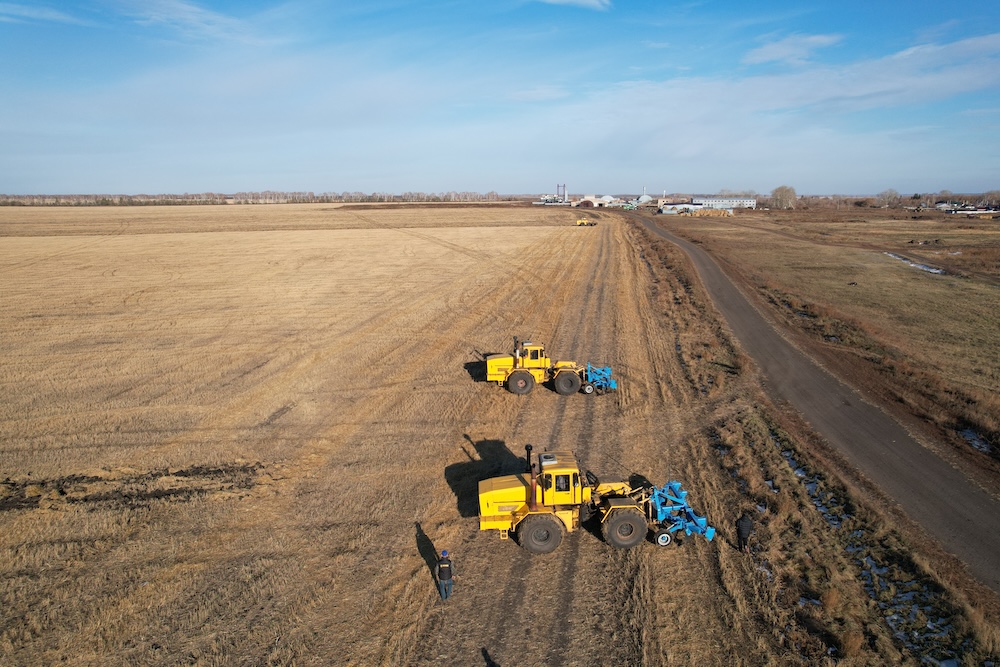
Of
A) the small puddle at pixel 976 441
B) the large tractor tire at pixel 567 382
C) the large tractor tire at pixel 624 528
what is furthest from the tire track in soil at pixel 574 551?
the small puddle at pixel 976 441

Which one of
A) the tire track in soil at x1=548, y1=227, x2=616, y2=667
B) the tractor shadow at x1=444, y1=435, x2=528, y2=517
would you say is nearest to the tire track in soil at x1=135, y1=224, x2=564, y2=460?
the tractor shadow at x1=444, y1=435, x2=528, y2=517

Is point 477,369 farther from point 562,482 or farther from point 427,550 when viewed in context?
point 562,482

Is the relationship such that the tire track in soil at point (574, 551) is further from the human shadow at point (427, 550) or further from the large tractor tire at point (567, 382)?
the human shadow at point (427, 550)

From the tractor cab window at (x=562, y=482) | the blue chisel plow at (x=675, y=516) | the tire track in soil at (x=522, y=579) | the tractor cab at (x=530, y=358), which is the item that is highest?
the tractor cab at (x=530, y=358)

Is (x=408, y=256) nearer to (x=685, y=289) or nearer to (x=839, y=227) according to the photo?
(x=685, y=289)

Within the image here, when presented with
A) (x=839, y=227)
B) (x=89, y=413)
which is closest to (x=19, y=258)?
(x=89, y=413)

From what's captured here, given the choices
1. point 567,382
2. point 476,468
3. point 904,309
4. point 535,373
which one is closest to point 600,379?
point 567,382

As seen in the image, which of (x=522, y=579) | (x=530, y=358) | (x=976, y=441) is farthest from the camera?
(x=530, y=358)
